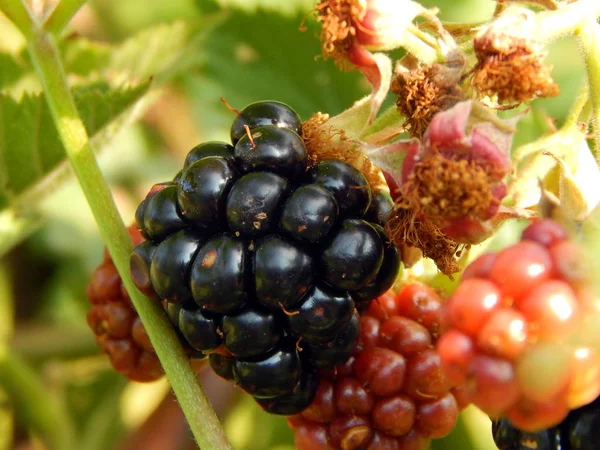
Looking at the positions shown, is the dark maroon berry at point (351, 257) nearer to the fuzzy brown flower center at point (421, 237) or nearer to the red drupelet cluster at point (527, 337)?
the fuzzy brown flower center at point (421, 237)

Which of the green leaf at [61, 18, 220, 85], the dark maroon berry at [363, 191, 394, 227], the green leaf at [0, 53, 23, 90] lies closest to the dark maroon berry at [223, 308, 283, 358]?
the dark maroon berry at [363, 191, 394, 227]

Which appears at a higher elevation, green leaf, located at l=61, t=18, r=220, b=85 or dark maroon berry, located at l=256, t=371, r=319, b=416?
green leaf, located at l=61, t=18, r=220, b=85

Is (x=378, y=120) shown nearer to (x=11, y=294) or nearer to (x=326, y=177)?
(x=326, y=177)

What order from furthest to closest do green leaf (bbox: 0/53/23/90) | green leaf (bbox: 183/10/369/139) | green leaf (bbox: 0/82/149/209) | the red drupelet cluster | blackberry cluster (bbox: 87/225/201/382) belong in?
green leaf (bbox: 183/10/369/139) → green leaf (bbox: 0/53/23/90) → green leaf (bbox: 0/82/149/209) → blackberry cluster (bbox: 87/225/201/382) → the red drupelet cluster

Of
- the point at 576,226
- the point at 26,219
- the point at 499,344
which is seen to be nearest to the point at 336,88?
the point at 26,219

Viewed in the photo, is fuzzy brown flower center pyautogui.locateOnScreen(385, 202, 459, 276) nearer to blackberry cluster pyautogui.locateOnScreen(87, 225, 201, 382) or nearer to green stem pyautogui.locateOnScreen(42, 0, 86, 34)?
blackberry cluster pyautogui.locateOnScreen(87, 225, 201, 382)

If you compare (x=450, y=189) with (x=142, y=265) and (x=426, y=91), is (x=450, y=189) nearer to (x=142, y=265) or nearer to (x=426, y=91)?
(x=426, y=91)

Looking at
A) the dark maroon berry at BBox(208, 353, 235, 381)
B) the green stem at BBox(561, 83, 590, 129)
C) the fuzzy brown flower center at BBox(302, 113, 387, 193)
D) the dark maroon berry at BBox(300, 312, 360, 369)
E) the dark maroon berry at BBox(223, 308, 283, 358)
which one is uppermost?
the fuzzy brown flower center at BBox(302, 113, 387, 193)
